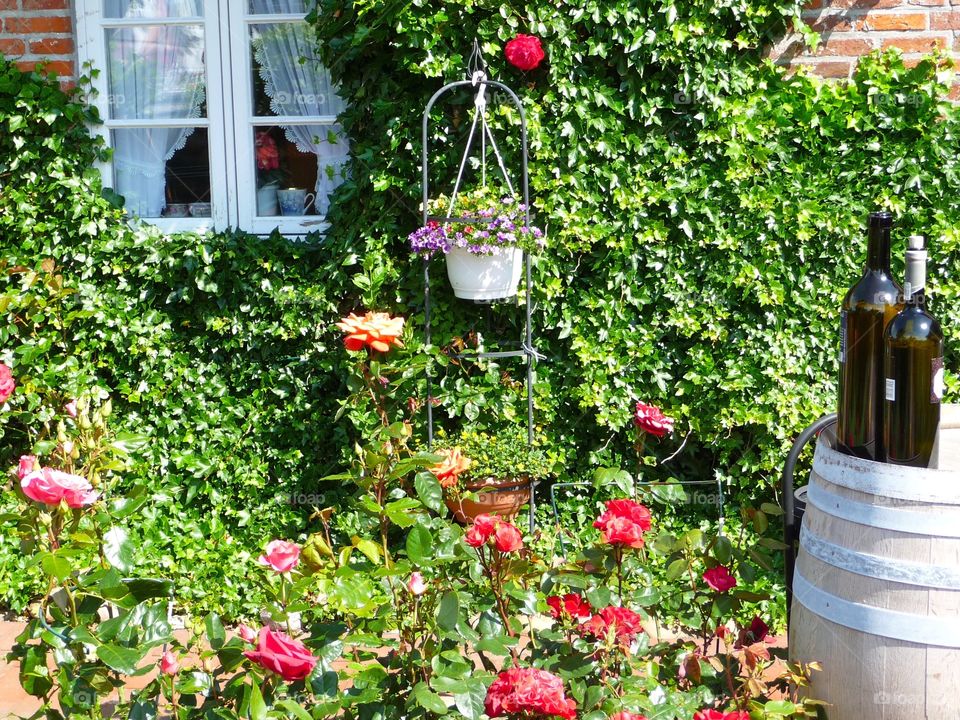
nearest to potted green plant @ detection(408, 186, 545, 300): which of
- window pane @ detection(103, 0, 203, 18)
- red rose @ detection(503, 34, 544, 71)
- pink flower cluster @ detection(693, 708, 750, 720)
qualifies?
red rose @ detection(503, 34, 544, 71)

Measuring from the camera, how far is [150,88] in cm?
440

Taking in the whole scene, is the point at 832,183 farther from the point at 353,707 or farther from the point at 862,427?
the point at 353,707

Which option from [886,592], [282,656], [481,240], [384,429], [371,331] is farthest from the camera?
[481,240]

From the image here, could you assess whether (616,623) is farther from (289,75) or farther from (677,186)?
(289,75)

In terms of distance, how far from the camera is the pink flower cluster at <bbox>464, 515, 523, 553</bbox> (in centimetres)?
189

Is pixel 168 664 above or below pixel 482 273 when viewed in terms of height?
below

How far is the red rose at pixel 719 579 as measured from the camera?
2.09 m

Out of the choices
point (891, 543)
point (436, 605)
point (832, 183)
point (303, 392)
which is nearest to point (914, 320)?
→ point (891, 543)

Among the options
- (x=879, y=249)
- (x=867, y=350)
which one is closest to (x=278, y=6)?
(x=879, y=249)

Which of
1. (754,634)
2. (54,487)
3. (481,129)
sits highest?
(481,129)

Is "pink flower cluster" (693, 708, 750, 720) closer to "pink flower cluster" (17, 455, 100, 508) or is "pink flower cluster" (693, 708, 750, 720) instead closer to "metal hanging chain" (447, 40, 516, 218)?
"pink flower cluster" (17, 455, 100, 508)

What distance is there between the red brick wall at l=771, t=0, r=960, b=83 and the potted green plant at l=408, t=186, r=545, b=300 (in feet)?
4.05

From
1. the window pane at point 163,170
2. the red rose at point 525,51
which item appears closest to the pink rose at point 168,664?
the red rose at point 525,51

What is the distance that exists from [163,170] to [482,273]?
160 cm
